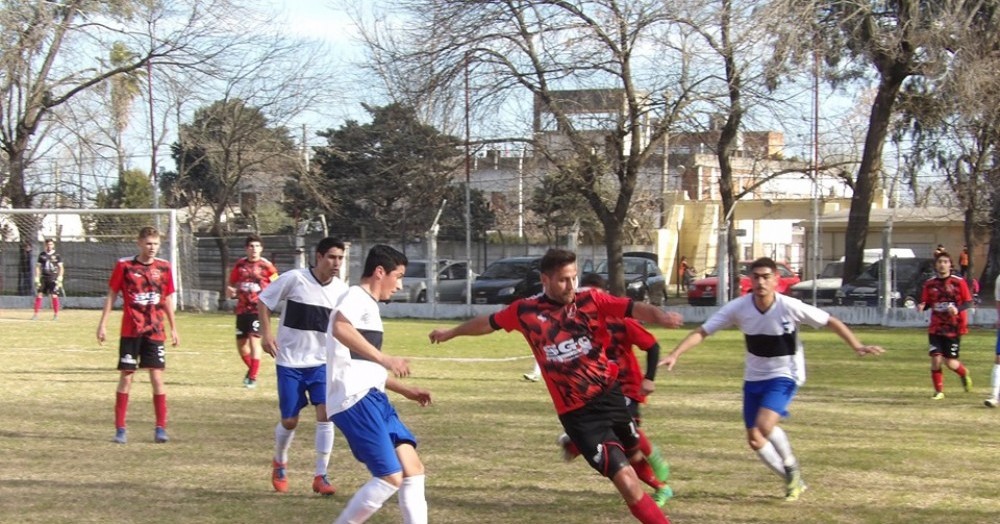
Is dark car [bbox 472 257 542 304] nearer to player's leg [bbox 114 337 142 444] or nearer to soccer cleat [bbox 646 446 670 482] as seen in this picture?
player's leg [bbox 114 337 142 444]

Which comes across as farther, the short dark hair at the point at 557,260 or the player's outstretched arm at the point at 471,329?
the player's outstretched arm at the point at 471,329

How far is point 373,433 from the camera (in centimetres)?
596

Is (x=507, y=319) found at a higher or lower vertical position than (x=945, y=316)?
higher

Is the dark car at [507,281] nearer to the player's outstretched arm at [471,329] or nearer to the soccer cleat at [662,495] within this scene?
the soccer cleat at [662,495]

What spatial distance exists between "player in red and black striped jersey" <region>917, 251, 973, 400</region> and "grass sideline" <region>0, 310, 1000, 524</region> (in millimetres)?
421

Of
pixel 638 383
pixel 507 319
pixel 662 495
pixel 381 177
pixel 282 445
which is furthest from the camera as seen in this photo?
pixel 381 177

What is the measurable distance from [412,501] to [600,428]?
1.07 meters

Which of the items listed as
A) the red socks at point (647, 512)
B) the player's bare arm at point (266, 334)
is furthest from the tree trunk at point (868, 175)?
the red socks at point (647, 512)

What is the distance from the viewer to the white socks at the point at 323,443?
→ 311 inches

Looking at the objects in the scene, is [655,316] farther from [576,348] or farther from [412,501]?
[412,501]

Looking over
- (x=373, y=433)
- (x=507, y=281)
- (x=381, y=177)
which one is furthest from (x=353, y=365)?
(x=381, y=177)

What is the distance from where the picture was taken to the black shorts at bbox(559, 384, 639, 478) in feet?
19.7

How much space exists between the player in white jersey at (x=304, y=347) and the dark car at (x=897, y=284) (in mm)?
20600

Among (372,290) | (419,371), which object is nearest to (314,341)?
(372,290)
